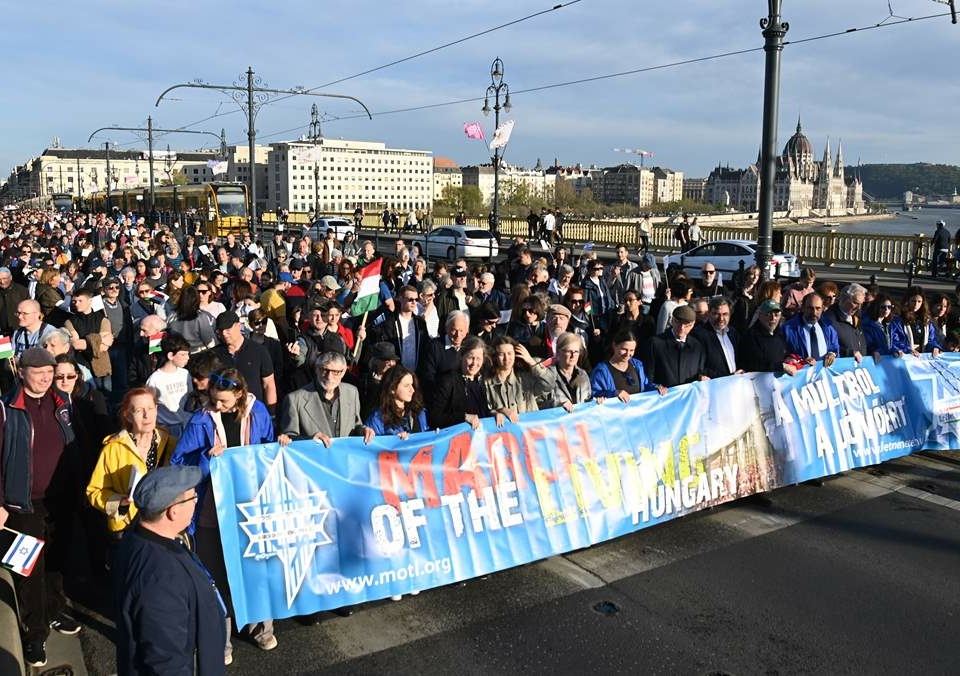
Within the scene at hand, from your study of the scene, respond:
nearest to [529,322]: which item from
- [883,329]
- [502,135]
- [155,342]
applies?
[155,342]

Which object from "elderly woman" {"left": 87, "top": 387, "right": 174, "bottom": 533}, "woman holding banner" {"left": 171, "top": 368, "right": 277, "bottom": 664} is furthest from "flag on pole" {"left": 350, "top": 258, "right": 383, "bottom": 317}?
"elderly woman" {"left": 87, "top": 387, "right": 174, "bottom": 533}

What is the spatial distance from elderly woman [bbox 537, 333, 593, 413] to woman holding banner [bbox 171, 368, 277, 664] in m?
2.30

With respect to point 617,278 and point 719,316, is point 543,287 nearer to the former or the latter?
point 617,278

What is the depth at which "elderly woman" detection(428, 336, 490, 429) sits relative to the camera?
5.91 metres

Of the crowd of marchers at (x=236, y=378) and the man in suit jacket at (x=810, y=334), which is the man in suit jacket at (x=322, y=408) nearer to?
the crowd of marchers at (x=236, y=378)

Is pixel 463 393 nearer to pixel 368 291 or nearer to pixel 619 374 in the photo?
pixel 619 374

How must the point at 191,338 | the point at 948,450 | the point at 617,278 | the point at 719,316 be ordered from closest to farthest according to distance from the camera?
the point at 719,316 < the point at 191,338 < the point at 948,450 < the point at 617,278

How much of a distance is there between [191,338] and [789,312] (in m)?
6.33

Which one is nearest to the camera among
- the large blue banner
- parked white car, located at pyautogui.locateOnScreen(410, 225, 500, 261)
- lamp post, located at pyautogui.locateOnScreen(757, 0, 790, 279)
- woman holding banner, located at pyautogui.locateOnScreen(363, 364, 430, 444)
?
the large blue banner

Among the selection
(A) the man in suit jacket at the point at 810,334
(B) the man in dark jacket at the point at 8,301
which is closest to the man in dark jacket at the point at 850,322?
(A) the man in suit jacket at the point at 810,334

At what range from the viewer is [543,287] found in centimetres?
1085

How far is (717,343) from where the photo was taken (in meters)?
7.43

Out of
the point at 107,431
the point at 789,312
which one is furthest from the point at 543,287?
the point at 107,431

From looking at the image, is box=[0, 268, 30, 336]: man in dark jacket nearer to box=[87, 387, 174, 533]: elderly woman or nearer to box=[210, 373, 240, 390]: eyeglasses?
box=[87, 387, 174, 533]: elderly woman
